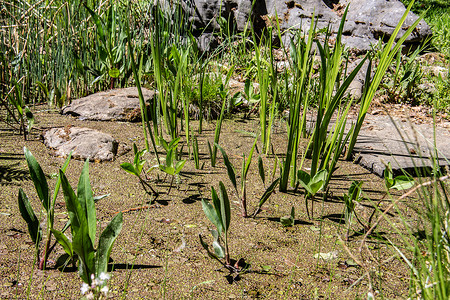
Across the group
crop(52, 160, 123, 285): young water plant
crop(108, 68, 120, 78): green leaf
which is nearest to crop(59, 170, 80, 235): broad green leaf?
crop(52, 160, 123, 285): young water plant

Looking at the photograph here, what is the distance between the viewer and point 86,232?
0.94 m

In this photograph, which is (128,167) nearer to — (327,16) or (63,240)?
(63,240)

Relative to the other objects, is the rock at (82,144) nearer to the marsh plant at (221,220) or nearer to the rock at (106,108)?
the rock at (106,108)

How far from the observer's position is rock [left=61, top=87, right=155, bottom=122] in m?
2.61

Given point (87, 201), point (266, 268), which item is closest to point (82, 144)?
point (87, 201)

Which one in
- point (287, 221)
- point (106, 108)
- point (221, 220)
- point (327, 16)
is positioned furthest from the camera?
point (327, 16)

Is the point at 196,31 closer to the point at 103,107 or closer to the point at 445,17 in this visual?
the point at 103,107

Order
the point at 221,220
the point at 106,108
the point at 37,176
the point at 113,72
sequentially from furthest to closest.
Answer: the point at 113,72
the point at 106,108
the point at 221,220
the point at 37,176

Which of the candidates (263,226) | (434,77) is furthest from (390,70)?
(263,226)

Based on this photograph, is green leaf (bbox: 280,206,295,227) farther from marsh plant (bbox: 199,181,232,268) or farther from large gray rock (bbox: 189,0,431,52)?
large gray rock (bbox: 189,0,431,52)

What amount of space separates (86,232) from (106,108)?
1816 mm

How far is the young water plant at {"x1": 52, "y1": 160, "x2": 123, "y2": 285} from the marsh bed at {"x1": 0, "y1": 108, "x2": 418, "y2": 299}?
0.22 ft

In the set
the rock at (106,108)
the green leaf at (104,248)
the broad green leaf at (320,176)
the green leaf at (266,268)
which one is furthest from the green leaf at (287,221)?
the rock at (106,108)

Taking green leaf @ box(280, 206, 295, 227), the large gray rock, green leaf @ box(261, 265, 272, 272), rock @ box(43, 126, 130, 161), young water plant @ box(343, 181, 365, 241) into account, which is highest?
the large gray rock
